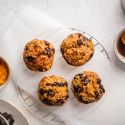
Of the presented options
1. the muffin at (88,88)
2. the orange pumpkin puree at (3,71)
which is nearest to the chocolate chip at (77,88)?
the muffin at (88,88)

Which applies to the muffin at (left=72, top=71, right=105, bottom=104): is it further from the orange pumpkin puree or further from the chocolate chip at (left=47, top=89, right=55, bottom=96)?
the orange pumpkin puree

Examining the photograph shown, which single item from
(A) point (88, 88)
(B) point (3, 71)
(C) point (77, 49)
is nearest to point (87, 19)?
(C) point (77, 49)

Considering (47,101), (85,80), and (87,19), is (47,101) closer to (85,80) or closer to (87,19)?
(85,80)

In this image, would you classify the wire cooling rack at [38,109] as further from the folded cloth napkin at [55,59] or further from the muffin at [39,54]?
the muffin at [39,54]

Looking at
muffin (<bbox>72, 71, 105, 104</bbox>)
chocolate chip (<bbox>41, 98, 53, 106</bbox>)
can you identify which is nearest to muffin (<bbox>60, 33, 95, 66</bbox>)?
muffin (<bbox>72, 71, 105, 104</bbox>)

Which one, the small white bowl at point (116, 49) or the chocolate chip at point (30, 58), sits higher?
the chocolate chip at point (30, 58)

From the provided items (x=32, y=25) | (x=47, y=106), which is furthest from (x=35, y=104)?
(x=32, y=25)

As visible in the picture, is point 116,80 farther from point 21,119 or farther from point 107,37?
point 21,119

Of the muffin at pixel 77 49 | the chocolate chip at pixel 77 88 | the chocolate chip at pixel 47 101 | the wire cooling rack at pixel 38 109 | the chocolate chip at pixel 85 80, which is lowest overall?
the wire cooling rack at pixel 38 109
